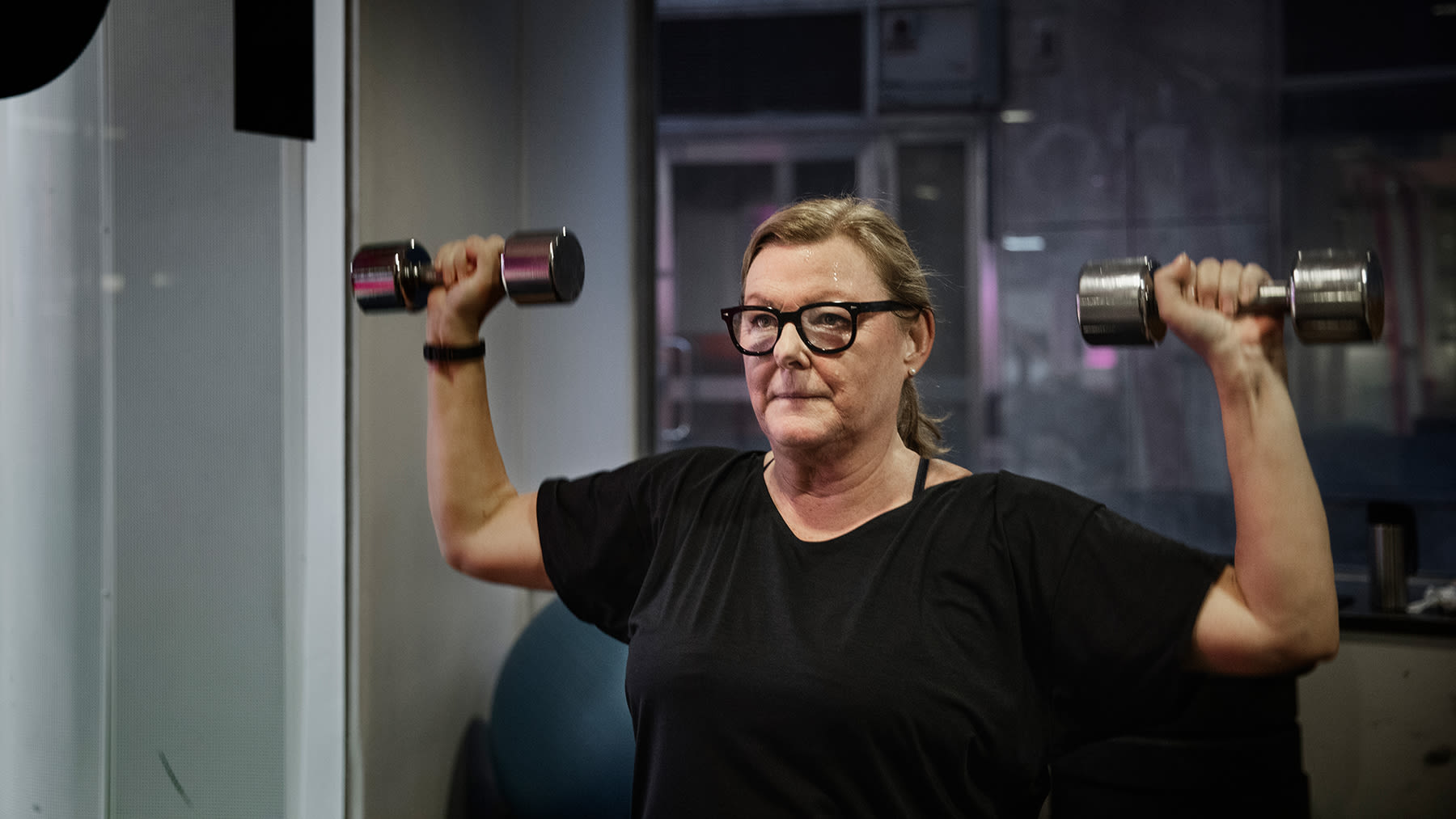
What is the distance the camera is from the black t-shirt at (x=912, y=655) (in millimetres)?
1061

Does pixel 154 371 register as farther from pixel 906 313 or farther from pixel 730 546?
pixel 906 313

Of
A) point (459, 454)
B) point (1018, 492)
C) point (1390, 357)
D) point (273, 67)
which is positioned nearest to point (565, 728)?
point (459, 454)

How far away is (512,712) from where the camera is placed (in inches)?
84.2

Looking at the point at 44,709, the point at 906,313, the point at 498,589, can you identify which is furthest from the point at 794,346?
the point at 498,589

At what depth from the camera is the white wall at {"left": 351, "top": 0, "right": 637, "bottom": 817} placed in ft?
6.64

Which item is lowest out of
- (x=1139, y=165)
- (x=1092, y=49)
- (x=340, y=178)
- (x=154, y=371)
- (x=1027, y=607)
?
(x=1027, y=607)

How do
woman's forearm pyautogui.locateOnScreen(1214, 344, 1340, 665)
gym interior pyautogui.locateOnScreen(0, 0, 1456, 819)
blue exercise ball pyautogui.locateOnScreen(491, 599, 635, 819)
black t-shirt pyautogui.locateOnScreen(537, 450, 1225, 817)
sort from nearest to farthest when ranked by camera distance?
woman's forearm pyautogui.locateOnScreen(1214, 344, 1340, 665), black t-shirt pyautogui.locateOnScreen(537, 450, 1225, 817), gym interior pyautogui.locateOnScreen(0, 0, 1456, 819), blue exercise ball pyautogui.locateOnScreen(491, 599, 635, 819)

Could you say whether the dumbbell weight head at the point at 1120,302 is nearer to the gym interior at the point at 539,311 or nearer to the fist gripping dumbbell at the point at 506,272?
the gym interior at the point at 539,311

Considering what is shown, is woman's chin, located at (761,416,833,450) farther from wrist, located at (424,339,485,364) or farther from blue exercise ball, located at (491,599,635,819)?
blue exercise ball, located at (491,599,635,819)

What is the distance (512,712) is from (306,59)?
4.62 ft

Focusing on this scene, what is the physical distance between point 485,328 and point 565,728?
1020 millimetres

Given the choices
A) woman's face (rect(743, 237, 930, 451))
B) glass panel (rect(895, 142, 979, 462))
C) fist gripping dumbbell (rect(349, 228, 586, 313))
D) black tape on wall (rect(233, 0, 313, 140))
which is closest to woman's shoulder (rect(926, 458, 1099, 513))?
woman's face (rect(743, 237, 930, 451))

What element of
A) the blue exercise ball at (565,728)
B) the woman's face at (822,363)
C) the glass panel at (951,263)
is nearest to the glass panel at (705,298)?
the glass panel at (951,263)

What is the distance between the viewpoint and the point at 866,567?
3.82 ft
